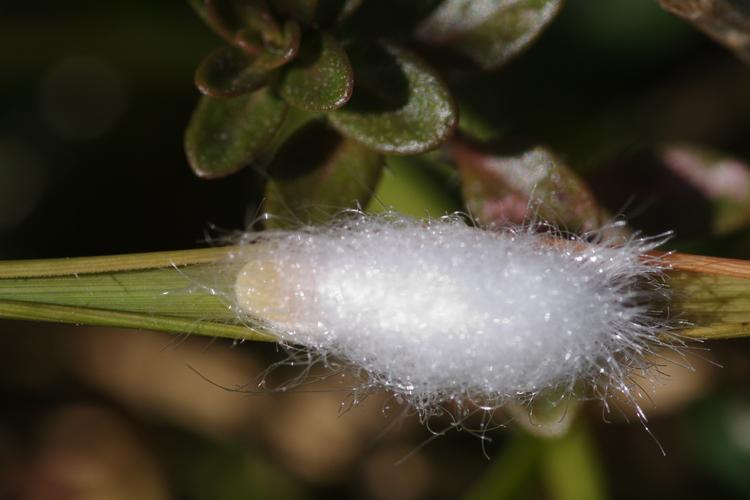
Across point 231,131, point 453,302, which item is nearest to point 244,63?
point 231,131

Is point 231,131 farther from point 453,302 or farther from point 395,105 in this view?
point 453,302

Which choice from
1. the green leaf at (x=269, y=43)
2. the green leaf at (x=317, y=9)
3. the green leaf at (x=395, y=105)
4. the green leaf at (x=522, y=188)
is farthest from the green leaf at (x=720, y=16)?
the green leaf at (x=269, y=43)

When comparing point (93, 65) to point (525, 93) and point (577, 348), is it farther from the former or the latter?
point (577, 348)

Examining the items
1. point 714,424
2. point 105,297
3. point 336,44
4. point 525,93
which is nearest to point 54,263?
point 105,297

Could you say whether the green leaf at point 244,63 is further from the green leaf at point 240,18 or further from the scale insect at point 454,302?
the scale insect at point 454,302

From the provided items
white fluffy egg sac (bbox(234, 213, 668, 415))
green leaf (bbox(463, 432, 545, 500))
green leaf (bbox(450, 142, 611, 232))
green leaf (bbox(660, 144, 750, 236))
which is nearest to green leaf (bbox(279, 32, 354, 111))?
white fluffy egg sac (bbox(234, 213, 668, 415))

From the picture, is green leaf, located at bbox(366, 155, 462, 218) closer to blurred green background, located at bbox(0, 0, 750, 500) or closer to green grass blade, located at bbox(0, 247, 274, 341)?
blurred green background, located at bbox(0, 0, 750, 500)
